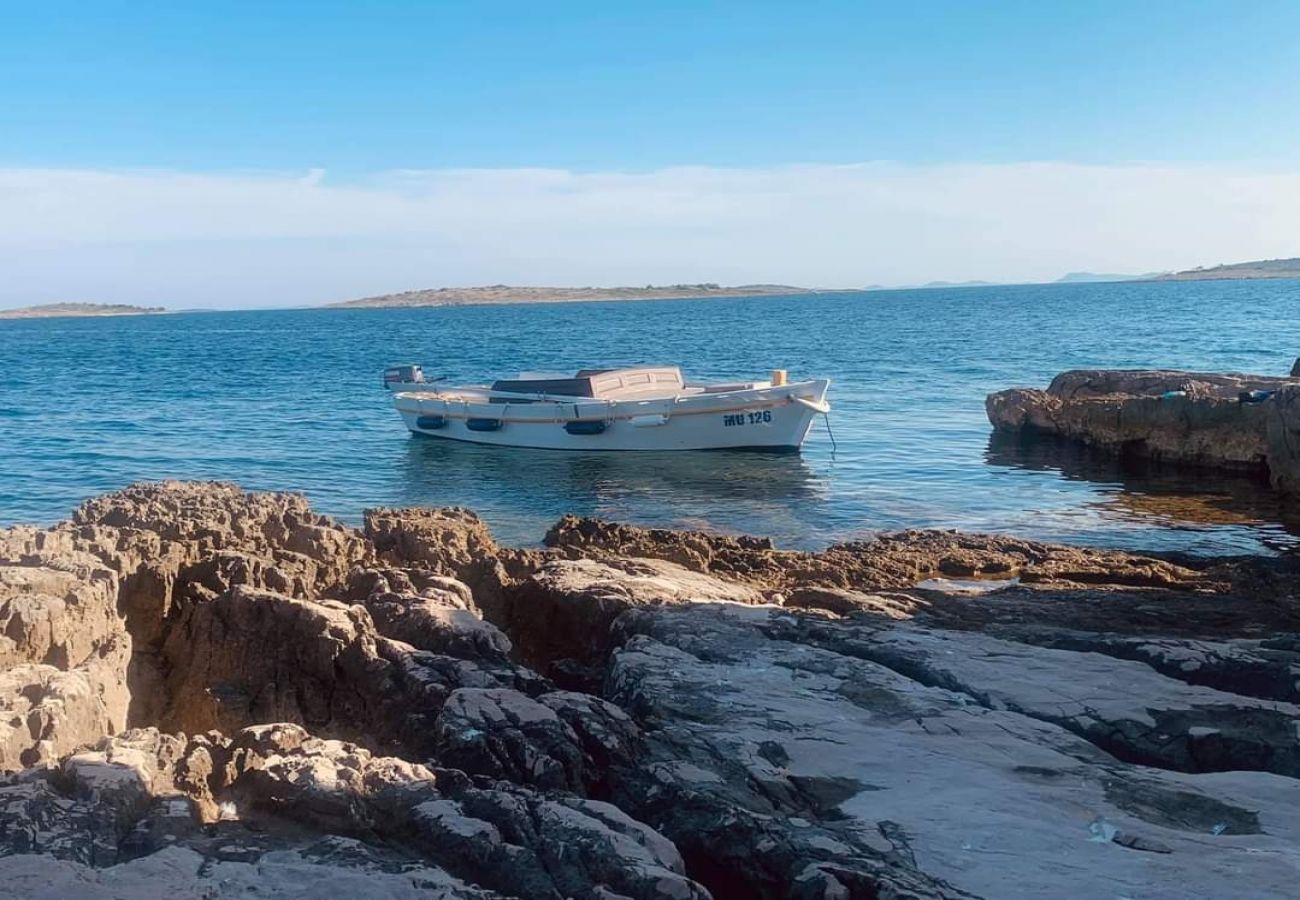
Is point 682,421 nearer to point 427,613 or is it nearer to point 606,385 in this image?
point 606,385

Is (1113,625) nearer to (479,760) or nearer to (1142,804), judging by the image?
(1142,804)

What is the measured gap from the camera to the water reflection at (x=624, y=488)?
1753 cm

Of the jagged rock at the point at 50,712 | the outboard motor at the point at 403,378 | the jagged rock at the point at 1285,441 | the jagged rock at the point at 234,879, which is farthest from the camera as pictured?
the outboard motor at the point at 403,378

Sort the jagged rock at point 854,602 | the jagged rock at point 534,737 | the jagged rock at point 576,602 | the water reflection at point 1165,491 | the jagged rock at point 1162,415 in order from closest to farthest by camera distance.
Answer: the jagged rock at point 534,737
the jagged rock at point 576,602
the jagged rock at point 854,602
the water reflection at point 1165,491
the jagged rock at point 1162,415

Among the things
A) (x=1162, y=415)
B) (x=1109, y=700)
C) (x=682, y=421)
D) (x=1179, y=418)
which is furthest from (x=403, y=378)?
(x=1109, y=700)

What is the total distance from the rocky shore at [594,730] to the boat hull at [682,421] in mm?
14242

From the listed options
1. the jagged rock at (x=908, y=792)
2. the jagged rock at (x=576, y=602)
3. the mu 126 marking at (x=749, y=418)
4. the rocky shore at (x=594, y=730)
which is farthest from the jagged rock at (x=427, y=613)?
the mu 126 marking at (x=749, y=418)

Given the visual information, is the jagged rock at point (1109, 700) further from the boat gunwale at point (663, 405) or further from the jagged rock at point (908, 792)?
the boat gunwale at point (663, 405)

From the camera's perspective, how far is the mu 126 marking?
81.0ft

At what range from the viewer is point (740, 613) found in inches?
335

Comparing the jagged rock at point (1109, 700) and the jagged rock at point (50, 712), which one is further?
the jagged rock at point (1109, 700)

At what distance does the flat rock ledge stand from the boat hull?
584cm

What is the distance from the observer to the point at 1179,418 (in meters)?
22.1

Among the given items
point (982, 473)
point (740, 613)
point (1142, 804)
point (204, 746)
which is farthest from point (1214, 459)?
point (204, 746)
